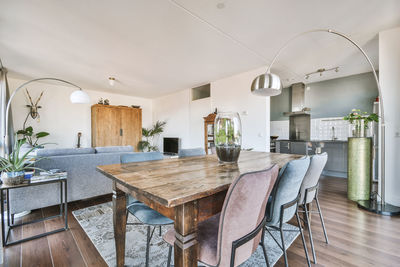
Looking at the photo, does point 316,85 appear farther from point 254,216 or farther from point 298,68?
point 254,216

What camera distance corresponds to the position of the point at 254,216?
824 mm

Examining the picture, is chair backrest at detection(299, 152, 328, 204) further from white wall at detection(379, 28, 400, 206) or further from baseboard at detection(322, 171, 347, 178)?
baseboard at detection(322, 171, 347, 178)

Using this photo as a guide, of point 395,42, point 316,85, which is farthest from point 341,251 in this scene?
point 316,85

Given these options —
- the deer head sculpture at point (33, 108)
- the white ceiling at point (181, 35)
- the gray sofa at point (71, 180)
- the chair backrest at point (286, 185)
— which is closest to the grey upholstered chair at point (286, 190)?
the chair backrest at point (286, 185)

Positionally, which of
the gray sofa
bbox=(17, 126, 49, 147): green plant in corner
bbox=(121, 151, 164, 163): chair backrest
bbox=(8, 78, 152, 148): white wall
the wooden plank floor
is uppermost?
bbox=(8, 78, 152, 148): white wall

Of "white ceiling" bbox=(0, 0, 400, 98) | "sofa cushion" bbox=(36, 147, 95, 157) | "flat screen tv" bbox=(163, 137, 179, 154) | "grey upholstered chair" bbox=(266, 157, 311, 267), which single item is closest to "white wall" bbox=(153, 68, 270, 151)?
"flat screen tv" bbox=(163, 137, 179, 154)

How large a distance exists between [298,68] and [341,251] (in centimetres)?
386

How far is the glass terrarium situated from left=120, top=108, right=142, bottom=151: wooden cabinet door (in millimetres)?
5435

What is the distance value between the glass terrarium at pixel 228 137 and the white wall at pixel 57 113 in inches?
238

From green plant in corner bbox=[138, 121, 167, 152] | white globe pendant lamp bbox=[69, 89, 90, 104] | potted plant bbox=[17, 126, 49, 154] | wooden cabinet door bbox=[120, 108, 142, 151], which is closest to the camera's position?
white globe pendant lamp bbox=[69, 89, 90, 104]

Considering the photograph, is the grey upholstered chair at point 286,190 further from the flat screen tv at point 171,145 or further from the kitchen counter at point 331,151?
the flat screen tv at point 171,145

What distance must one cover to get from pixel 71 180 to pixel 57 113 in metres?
4.24

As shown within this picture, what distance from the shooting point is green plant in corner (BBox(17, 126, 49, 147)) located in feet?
15.0

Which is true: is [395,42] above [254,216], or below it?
above
